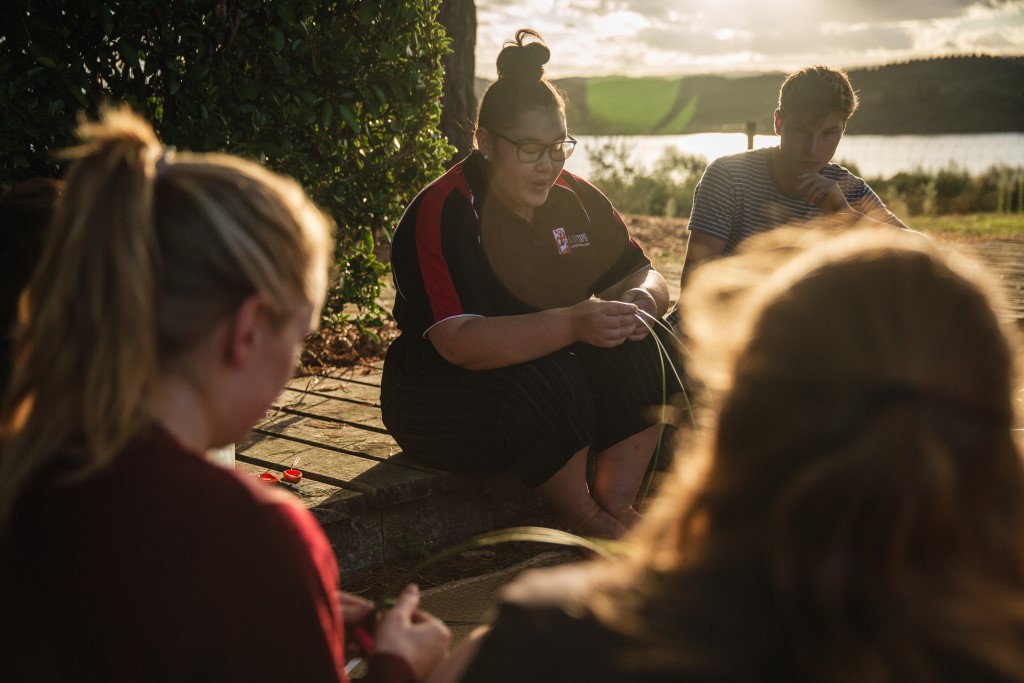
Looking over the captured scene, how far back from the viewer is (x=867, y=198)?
13.9ft

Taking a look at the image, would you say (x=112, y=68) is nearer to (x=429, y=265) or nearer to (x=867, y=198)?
(x=429, y=265)

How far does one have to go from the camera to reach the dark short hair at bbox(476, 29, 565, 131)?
11.3 feet

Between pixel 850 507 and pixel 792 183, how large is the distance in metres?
3.36

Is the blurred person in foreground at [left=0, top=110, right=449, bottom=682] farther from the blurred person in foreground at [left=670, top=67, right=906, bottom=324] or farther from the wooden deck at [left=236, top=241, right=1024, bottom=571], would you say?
the blurred person in foreground at [left=670, top=67, right=906, bottom=324]

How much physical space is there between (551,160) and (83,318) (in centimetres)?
230

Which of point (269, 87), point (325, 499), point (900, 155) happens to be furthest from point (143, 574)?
point (900, 155)

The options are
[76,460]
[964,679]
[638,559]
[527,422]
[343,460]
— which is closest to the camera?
[964,679]

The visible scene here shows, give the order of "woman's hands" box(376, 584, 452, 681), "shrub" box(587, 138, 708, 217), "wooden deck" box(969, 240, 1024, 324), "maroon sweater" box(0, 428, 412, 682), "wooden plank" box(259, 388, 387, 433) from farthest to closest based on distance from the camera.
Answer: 1. "shrub" box(587, 138, 708, 217)
2. "wooden deck" box(969, 240, 1024, 324)
3. "wooden plank" box(259, 388, 387, 433)
4. "woman's hands" box(376, 584, 452, 681)
5. "maroon sweater" box(0, 428, 412, 682)

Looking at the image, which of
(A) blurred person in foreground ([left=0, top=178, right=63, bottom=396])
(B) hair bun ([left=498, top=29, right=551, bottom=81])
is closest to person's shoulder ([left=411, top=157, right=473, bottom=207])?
(B) hair bun ([left=498, top=29, right=551, bottom=81])

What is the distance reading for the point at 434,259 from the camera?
3215 mm

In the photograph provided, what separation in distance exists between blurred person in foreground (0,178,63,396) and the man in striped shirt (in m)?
2.50

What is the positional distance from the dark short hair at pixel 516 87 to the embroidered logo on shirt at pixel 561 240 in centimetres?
41

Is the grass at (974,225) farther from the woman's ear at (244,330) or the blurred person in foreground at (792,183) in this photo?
the woman's ear at (244,330)

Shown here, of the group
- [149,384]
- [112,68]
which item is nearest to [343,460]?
[112,68]
